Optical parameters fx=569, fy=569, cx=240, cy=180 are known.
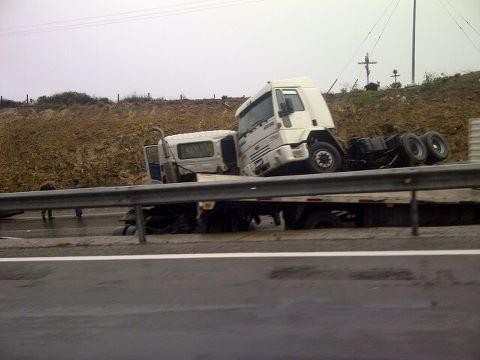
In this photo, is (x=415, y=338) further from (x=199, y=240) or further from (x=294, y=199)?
(x=294, y=199)

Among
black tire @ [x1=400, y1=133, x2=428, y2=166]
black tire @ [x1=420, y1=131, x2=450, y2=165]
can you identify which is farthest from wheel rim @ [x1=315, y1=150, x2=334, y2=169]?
black tire @ [x1=420, y1=131, x2=450, y2=165]

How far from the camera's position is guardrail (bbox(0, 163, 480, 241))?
7.36 meters

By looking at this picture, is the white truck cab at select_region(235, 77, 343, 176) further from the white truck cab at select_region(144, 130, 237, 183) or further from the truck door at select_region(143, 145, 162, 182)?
the truck door at select_region(143, 145, 162, 182)

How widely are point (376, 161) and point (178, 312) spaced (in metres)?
7.28

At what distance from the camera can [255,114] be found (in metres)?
11.6

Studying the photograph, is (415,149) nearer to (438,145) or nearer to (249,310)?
(438,145)

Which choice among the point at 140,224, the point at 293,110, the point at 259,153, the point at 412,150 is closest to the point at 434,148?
the point at 412,150

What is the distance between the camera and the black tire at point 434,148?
37.9 feet

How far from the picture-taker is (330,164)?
11.1 m

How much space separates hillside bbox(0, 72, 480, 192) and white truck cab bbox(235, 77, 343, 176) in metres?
12.7

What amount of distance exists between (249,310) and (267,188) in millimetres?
3122

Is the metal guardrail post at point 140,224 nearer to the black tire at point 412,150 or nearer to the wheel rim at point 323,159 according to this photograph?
the wheel rim at point 323,159

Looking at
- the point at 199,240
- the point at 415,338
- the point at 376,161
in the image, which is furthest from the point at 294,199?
the point at 415,338

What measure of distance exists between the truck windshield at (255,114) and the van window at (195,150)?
0.73 meters
